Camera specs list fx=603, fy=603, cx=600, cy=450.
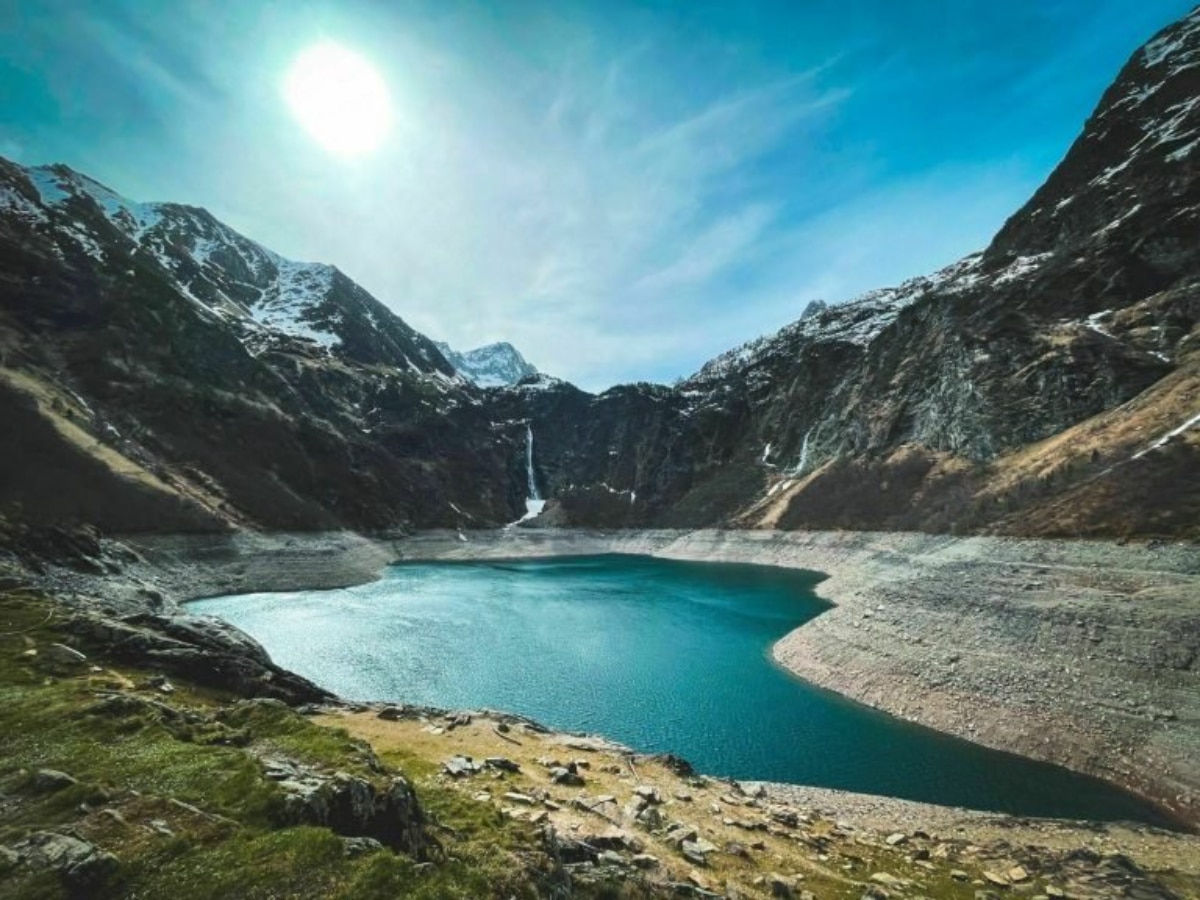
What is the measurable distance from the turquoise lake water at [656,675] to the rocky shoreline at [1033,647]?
67.2 inches

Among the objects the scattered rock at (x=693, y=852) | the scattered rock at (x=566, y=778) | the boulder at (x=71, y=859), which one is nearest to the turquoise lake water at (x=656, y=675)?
the scattered rock at (x=566, y=778)

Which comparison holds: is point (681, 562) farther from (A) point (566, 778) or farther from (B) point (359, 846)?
(B) point (359, 846)

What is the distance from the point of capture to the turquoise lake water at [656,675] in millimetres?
30297

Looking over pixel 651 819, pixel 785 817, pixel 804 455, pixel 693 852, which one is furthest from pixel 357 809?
pixel 804 455

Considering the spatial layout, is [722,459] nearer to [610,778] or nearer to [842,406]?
[842,406]

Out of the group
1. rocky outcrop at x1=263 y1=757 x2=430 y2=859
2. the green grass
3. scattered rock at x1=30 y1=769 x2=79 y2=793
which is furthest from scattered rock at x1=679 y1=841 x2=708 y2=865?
scattered rock at x1=30 y1=769 x2=79 y2=793

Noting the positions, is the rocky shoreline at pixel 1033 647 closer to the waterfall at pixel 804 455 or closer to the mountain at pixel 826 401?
the mountain at pixel 826 401

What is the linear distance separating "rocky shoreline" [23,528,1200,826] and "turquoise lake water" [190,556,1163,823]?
171 centimetres

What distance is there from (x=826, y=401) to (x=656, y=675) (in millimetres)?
121928

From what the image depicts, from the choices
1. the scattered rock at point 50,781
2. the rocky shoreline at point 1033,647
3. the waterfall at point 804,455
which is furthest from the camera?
the waterfall at point 804,455

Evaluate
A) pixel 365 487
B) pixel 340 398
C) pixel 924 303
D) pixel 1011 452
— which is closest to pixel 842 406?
pixel 924 303

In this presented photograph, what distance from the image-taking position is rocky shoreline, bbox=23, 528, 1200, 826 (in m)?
28.9

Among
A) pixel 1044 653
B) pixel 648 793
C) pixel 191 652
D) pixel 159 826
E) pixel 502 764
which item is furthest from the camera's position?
pixel 1044 653

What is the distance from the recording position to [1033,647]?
3619cm
